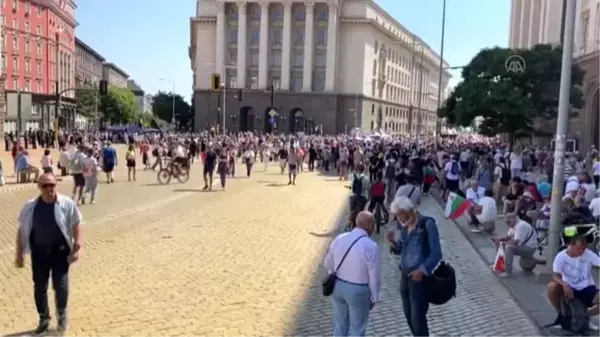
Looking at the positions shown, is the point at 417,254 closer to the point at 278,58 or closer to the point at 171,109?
the point at 278,58

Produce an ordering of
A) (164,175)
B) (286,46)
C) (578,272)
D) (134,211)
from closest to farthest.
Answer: (578,272) < (134,211) < (164,175) < (286,46)

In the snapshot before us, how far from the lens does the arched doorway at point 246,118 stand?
302 ft

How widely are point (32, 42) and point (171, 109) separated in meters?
40.0

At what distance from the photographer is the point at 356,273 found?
18.6 ft

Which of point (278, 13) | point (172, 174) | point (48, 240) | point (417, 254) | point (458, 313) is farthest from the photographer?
point (278, 13)

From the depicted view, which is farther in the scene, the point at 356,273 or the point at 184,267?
the point at 184,267

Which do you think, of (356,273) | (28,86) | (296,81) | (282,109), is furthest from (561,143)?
(28,86)

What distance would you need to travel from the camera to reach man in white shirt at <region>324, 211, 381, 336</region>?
5668mm

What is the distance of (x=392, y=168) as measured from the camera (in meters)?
21.5

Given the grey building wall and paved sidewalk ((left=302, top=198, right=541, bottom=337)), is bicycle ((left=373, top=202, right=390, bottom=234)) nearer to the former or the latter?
paved sidewalk ((left=302, top=198, right=541, bottom=337))

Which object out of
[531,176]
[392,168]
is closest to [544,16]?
[531,176]

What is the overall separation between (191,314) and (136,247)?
4.57 meters

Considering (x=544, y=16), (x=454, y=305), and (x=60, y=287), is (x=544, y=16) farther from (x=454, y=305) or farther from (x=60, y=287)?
(x=60, y=287)

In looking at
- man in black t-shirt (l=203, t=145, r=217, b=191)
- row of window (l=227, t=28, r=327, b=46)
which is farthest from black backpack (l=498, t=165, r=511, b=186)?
row of window (l=227, t=28, r=327, b=46)
